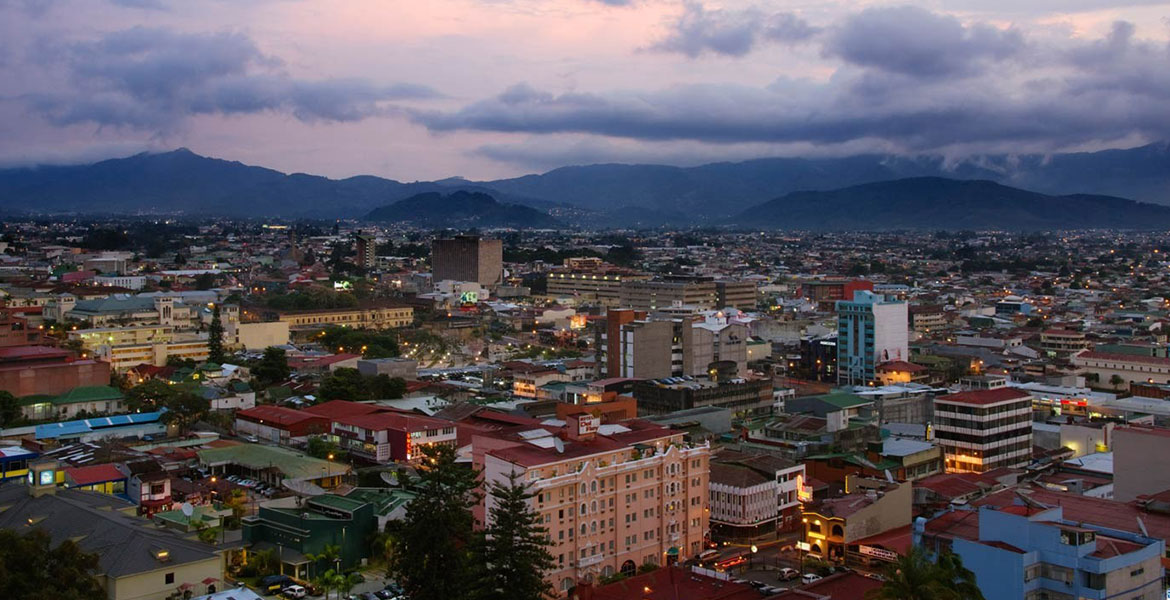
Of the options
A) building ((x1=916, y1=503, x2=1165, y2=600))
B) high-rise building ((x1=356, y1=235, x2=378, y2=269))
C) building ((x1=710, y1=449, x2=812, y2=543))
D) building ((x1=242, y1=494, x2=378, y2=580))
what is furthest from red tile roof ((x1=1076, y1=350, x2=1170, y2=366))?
high-rise building ((x1=356, y1=235, x2=378, y2=269))

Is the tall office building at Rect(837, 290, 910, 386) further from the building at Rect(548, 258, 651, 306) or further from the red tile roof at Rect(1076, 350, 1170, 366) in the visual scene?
the building at Rect(548, 258, 651, 306)

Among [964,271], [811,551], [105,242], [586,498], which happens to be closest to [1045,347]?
[811,551]

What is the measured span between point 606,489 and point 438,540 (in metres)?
5.12

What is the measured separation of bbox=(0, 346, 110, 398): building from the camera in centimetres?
3269

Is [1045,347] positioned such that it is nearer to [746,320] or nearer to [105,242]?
[746,320]

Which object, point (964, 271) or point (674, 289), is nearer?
point (674, 289)

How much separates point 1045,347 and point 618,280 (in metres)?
31.7

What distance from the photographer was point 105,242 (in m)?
95.3

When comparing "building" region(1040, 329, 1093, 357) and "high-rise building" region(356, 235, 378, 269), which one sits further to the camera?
"high-rise building" region(356, 235, 378, 269)

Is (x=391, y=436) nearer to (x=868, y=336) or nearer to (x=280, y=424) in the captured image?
(x=280, y=424)

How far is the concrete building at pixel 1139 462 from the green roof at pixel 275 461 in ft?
54.1

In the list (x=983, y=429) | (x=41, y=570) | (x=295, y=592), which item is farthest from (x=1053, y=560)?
(x=41, y=570)

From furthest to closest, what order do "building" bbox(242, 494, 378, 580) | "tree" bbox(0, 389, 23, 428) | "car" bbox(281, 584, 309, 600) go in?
"tree" bbox(0, 389, 23, 428), "building" bbox(242, 494, 378, 580), "car" bbox(281, 584, 309, 600)

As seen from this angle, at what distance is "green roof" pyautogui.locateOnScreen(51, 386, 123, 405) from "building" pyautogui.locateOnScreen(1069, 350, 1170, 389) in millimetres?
32427
